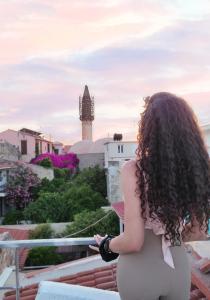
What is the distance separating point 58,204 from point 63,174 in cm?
924

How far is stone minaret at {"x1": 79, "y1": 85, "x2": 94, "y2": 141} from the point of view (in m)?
55.5

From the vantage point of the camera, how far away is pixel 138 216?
1.64 metres

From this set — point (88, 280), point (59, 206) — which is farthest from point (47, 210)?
point (88, 280)

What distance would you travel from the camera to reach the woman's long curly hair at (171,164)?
5.49 ft

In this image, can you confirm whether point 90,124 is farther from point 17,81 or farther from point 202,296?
point 202,296

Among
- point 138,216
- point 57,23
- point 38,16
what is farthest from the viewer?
point 57,23

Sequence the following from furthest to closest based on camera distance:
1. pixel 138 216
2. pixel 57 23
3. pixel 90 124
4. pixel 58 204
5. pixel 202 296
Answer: pixel 90 124
pixel 58 204
pixel 57 23
pixel 202 296
pixel 138 216

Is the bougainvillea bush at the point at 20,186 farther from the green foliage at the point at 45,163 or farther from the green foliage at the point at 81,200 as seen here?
the green foliage at the point at 45,163

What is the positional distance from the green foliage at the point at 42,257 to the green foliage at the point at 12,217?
32.2ft

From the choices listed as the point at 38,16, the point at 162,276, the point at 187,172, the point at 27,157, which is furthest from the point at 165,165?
the point at 27,157

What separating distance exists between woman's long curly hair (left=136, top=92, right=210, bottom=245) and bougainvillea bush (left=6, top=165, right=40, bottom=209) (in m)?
24.5

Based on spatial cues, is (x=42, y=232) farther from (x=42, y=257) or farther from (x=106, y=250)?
(x=106, y=250)

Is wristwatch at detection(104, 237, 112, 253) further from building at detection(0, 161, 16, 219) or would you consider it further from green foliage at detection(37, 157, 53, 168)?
green foliage at detection(37, 157, 53, 168)

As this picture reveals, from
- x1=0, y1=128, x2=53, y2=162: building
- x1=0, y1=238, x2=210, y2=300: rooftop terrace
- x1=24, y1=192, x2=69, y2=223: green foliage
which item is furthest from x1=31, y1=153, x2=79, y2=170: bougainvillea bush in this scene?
x1=0, y1=238, x2=210, y2=300: rooftop terrace
